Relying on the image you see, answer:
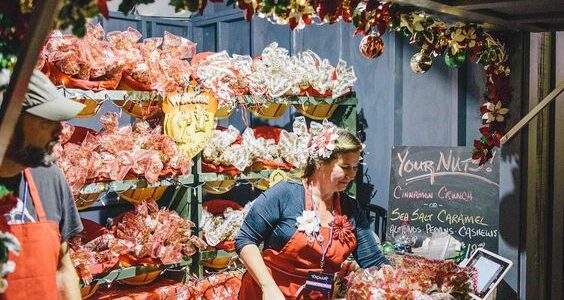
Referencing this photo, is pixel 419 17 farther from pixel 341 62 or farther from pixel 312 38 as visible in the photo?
pixel 312 38

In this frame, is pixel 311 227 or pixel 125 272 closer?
pixel 311 227

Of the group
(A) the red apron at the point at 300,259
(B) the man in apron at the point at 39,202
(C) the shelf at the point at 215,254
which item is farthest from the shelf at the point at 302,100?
(B) the man in apron at the point at 39,202

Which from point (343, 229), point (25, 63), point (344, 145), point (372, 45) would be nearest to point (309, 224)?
point (343, 229)

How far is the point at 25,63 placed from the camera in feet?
4.21

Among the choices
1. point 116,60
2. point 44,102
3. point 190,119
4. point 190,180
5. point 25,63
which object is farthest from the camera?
point 190,180

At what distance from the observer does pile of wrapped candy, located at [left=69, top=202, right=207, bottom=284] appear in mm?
3715

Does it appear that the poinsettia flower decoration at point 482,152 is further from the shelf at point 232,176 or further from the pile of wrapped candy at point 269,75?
the shelf at point 232,176

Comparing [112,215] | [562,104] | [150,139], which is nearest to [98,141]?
[150,139]

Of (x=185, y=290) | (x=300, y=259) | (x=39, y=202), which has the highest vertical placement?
(x=39, y=202)

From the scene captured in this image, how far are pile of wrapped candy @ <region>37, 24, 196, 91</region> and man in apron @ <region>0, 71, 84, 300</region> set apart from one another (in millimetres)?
1239

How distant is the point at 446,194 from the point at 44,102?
11.0 feet

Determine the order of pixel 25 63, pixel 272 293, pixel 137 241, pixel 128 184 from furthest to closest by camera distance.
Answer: pixel 137 241
pixel 128 184
pixel 272 293
pixel 25 63

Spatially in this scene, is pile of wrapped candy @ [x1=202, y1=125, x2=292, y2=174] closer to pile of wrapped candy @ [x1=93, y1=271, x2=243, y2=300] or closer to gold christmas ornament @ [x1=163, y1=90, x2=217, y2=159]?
gold christmas ornament @ [x1=163, y1=90, x2=217, y2=159]

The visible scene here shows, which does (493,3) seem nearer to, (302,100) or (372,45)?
(372,45)
